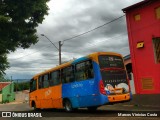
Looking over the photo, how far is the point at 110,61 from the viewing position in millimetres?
15211

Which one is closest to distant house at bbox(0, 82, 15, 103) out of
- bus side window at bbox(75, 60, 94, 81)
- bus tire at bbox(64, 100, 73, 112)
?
bus tire at bbox(64, 100, 73, 112)

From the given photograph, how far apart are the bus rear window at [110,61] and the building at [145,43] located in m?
6.72

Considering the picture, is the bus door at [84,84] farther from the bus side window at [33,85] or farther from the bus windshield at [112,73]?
the bus side window at [33,85]

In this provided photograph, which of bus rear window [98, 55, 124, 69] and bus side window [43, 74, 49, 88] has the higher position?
bus rear window [98, 55, 124, 69]

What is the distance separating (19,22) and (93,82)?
22.5 feet

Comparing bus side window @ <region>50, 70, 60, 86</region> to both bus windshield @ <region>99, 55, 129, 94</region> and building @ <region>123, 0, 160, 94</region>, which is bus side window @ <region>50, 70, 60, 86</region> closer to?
bus windshield @ <region>99, 55, 129, 94</region>

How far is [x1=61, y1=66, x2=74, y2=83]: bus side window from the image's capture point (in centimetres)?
1667

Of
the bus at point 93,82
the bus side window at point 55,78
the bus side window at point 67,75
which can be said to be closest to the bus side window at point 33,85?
the bus side window at point 55,78

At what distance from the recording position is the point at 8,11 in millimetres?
17188

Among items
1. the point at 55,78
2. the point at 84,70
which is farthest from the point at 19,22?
the point at 84,70

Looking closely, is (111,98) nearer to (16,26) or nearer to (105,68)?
(105,68)

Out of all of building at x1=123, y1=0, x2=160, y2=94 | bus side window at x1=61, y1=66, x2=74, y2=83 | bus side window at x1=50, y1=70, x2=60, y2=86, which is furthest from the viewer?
building at x1=123, y1=0, x2=160, y2=94

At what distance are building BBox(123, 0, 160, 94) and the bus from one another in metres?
6.83

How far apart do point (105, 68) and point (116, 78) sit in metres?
0.87
